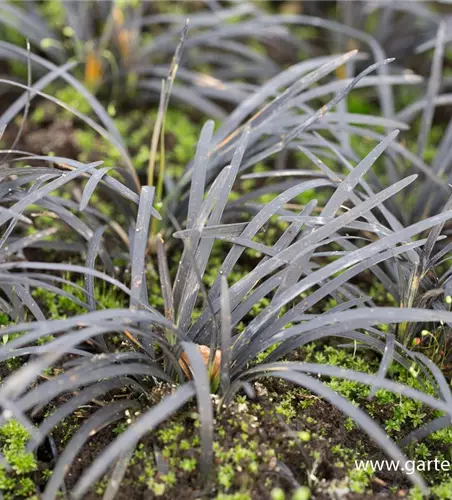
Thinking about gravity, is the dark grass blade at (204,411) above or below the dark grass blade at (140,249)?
below

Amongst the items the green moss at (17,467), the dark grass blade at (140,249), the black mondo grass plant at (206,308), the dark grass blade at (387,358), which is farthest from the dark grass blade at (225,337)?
the green moss at (17,467)

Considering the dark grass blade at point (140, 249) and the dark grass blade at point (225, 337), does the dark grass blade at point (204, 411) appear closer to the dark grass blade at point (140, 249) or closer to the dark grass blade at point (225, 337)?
the dark grass blade at point (225, 337)

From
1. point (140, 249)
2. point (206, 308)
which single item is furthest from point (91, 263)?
point (206, 308)

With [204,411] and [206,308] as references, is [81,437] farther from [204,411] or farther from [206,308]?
[206,308]

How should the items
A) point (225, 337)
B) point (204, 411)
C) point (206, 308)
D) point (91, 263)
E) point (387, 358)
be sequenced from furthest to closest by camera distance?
point (91, 263), point (206, 308), point (387, 358), point (225, 337), point (204, 411)

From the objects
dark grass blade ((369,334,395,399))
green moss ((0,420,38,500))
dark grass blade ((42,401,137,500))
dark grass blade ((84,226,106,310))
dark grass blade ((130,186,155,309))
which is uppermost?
dark grass blade ((130,186,155,309))

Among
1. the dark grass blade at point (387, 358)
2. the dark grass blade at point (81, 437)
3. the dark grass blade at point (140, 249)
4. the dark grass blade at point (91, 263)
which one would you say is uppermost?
the dark grass blade at point (140, 249)

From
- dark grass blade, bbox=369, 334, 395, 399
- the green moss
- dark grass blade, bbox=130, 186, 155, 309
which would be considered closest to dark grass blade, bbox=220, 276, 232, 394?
dark grass blade, bbox=130, 186, 155, 309

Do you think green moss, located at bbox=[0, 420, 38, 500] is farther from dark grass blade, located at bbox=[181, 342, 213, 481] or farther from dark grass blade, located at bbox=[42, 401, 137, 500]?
dark grass blade, located at bbox=[181, 342, 213, 481]

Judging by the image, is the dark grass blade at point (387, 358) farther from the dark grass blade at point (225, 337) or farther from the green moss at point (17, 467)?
the green moss at point (17, 467)

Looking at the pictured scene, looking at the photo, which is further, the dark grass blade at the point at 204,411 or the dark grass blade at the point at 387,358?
the dark grass blade at the point at 387,358

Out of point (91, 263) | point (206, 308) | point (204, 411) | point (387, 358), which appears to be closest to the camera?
point (204, 411)

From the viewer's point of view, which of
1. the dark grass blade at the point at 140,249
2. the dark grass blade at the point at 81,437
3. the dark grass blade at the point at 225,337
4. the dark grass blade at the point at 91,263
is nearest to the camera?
the dark grass blade at the point at 81,437

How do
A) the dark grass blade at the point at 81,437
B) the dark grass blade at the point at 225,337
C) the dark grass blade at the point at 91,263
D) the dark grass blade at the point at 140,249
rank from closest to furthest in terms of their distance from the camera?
the dark grass blade at the point at 81,437 → the dark grass blade at the point at 225,337 → the dark grass blade at the point at 140,249 → the dark grass blade at the point at 91,263
